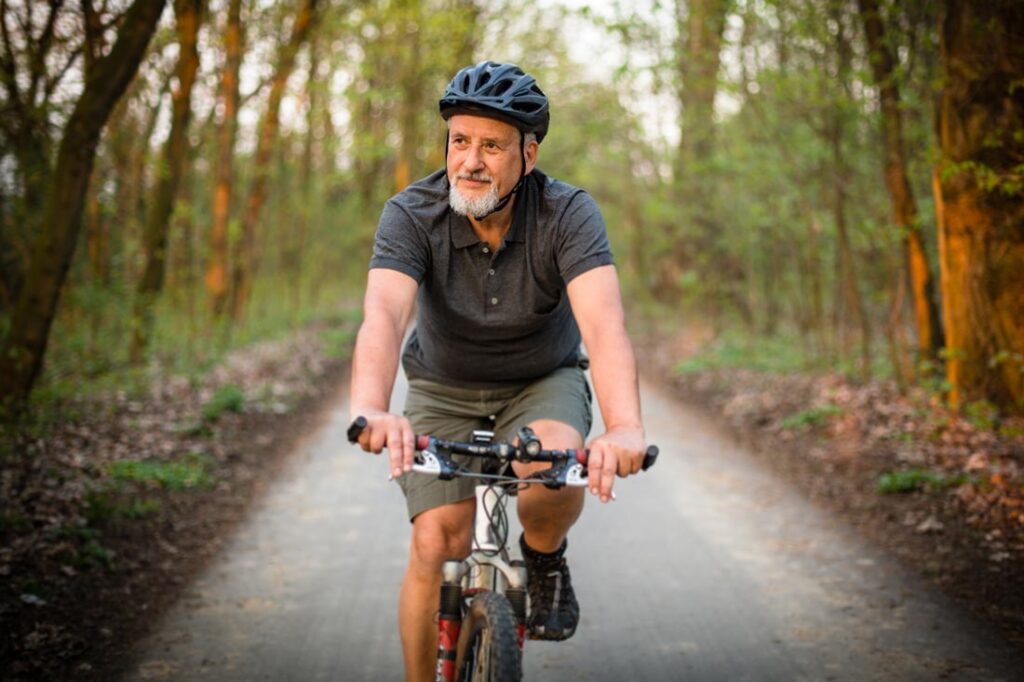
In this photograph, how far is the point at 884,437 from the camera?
891 centimetres

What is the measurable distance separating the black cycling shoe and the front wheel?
1.65ft

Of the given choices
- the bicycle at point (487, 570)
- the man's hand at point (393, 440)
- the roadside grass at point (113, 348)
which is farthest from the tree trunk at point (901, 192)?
the man's hand at point (393, 440)

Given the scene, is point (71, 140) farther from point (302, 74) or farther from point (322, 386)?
point (302, 74)

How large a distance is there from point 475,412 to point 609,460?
3.65 feet

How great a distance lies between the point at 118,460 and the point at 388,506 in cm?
209

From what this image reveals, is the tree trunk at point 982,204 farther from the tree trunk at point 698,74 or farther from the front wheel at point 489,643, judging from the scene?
the front wheel at point 489,643

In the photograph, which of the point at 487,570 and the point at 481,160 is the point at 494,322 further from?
the point at 487,570

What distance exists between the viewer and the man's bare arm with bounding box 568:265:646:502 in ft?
9.26

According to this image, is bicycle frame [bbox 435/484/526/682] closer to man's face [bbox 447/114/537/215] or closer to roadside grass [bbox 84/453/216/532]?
man's face [bbox 447/114/537/215]

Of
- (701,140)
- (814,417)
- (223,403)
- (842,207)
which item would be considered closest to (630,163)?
(701,140)

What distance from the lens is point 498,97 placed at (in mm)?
3279

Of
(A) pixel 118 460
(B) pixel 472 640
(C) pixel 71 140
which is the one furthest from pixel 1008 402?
(C) pixel 71 140

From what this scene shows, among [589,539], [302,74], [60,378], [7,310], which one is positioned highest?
[302,74]

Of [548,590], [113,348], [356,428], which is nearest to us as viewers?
[356,428]
